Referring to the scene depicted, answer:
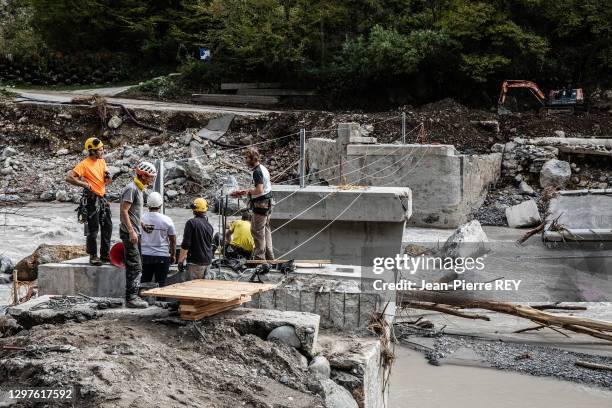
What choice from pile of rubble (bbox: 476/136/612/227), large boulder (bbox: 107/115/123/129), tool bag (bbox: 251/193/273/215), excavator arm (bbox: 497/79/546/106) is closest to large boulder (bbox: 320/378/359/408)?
tool bag (bbox: 251/193/273/215)

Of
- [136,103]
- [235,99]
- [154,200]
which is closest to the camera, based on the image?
[154,200]

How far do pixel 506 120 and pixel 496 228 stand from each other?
6.14 meters

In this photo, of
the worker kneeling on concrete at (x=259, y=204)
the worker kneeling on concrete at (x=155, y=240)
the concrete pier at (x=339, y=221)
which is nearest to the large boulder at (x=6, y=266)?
the concrete pier at (x=339, y=221)

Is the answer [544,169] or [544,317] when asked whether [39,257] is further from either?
[544,169]

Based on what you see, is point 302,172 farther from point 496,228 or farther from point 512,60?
point 512,60

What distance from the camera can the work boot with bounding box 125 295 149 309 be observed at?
25.4 ft

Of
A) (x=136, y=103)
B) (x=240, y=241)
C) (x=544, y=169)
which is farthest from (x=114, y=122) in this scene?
(x=240, y=241)

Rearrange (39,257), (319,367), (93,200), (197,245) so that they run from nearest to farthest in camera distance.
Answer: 1. (319,367)
2. (197,245)
3. (93,200)
4. (39,257)

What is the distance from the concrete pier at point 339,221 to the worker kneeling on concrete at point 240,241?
186 centimetres

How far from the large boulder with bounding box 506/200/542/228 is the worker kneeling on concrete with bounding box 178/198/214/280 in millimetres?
12804

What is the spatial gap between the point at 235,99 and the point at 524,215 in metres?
15.4

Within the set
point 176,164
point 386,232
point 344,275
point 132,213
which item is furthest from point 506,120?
point 132,213

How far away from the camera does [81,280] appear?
8547 millimetres

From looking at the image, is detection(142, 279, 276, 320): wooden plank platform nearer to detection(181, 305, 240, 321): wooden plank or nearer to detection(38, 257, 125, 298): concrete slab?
detection(181, 305, 240, 321): wooden plank
